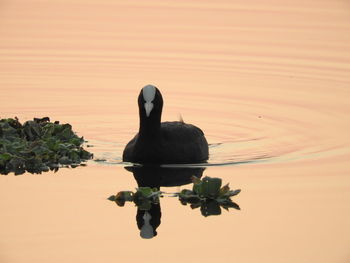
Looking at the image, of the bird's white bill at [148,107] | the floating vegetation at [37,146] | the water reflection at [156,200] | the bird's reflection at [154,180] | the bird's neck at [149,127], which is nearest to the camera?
the bird's reflection at [154,180]

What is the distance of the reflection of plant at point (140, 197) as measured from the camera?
16391 millimetres

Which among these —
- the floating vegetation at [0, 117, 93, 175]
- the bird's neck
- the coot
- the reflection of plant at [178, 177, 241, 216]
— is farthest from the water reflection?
the bird's neck

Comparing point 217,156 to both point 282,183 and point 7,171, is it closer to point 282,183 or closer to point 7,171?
point 282,183

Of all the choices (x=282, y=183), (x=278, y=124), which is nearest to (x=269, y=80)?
(x=278, y=124)

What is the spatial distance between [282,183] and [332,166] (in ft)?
4.92

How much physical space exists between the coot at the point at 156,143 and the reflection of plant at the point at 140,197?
105 inches

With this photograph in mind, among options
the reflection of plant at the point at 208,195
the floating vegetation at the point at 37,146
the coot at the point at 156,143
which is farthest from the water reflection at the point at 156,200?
the floating vegetation at the point at 37,146

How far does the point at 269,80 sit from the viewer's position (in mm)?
25703

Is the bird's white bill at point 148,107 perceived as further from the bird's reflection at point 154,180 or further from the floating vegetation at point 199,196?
the floating vegetation at point 199,196

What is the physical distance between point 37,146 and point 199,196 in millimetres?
3212

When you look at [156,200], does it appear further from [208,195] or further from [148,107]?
[148,107]

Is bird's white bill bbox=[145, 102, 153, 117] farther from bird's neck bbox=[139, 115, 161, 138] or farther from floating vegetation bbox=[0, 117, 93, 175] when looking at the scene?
floating vegetation bbox=[0, 117, 93, 175]

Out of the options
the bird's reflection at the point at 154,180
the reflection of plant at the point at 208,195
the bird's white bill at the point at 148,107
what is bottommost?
the bird's reflection at the point at 154,180

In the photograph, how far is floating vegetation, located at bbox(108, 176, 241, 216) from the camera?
646 inches
